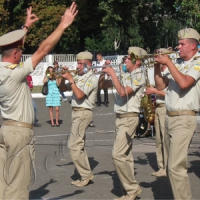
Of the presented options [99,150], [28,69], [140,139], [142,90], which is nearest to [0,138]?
[28,69]

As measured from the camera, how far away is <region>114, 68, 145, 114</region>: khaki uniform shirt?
8008 mm

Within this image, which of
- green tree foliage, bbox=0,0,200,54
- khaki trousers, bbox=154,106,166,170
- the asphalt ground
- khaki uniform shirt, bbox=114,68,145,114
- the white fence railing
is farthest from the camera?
green tree foliage, bbox=0,0,200,54

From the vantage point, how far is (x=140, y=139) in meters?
13.6

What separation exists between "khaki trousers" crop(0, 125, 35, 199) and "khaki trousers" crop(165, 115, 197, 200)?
1587 millimetres

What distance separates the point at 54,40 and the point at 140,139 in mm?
7998

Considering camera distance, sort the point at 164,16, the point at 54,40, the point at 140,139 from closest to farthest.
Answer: the point at 54,40 → the point at 140,139 → the point at 164,16

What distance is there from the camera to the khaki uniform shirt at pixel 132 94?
8.01m

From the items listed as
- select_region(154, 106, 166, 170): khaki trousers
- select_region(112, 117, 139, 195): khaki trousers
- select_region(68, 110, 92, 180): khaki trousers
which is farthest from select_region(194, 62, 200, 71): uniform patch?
select_region(154, 106, 166, 170): khaki trousers

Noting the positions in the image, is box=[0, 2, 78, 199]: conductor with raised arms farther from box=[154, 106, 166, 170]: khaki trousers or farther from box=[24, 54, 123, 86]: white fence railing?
box=[24, 54, 123, 86]: white fence railing

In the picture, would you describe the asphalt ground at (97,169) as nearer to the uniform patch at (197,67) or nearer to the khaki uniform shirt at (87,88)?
the khaki uniform shirt at (87,88)

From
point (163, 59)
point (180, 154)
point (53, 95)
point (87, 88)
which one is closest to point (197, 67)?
point (163, 59)

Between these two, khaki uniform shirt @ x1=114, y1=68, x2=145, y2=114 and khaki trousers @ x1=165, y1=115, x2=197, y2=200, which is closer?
khaki trousers @ x1=165, y1=115, x2=197, y2=200

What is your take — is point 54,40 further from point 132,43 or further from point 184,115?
point 132,43

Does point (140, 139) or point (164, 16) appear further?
point (164, 16)
